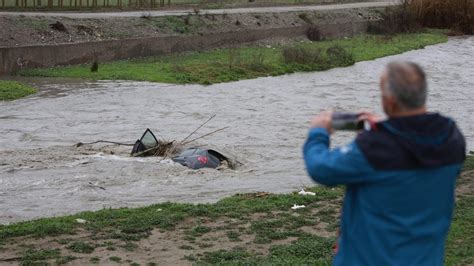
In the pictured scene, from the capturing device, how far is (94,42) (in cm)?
3034

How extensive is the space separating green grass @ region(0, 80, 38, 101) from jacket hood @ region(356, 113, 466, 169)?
21.1 m

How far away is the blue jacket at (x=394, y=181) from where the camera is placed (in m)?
3.96

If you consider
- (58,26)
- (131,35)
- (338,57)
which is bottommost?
(338,57)

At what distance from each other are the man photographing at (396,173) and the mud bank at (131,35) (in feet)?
80.2

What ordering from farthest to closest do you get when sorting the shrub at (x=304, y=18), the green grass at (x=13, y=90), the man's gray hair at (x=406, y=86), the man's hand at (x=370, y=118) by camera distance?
the shrub at (x=304, y=18) < the green grass at (x=13, y=90) < the man's hand at (x=370, y=118) < the man's gray hair at (x=406, y=86)

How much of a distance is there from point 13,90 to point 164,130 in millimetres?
6598

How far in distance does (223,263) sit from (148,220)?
2.00 meters

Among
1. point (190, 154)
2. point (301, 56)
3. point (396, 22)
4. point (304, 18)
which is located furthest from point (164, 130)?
point (396, 22)

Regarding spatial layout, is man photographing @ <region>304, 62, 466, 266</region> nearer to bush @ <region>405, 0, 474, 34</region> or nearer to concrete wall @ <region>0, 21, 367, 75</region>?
concrete wall @ <region>0, 21, 367, 75</region>

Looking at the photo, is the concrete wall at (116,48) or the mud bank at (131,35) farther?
the mud bank at (131,35)

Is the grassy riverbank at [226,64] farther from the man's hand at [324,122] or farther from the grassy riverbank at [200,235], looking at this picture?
the man's hand at [324,122]

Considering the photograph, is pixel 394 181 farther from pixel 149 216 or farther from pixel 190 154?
pixel 190 154

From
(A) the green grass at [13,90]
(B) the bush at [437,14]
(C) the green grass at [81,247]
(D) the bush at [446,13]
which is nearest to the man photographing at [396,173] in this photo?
(C) the green grass at [81,247]

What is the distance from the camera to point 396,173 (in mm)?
3990
